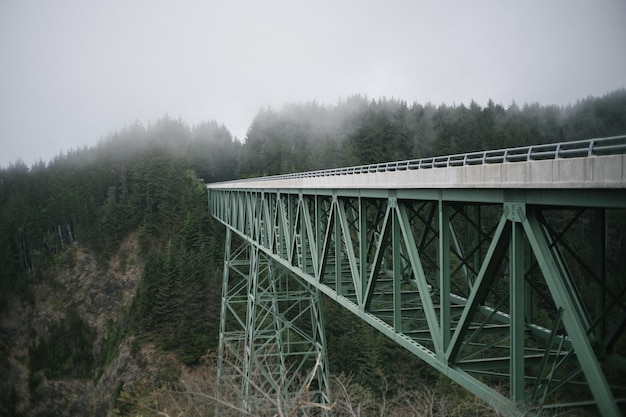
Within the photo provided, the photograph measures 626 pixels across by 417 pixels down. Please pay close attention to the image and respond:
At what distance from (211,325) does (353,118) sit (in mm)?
63199

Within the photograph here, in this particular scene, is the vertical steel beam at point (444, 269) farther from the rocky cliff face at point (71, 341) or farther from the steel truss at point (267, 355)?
the rocky cliff face at point (71, 341)

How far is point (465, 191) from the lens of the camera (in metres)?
7.92

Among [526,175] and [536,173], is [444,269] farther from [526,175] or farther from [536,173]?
[536,173]

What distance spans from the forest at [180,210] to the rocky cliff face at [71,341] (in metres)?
0.38

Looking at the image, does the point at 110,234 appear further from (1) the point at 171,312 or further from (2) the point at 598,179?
(2) the point at 598,179

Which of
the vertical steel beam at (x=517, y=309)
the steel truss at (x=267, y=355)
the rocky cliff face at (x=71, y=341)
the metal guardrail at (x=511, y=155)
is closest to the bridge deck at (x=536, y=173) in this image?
the metal guardrail at (x=511, y=155)

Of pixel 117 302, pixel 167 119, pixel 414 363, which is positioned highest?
pixel 167 119

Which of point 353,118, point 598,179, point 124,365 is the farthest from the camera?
point 353,118

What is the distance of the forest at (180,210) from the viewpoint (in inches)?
1855

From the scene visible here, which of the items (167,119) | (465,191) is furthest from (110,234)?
(465,191)

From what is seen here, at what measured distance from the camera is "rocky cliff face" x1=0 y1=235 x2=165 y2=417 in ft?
158

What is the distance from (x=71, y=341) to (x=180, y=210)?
20.6 m

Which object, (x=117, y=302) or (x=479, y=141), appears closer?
(x=117, y=302)

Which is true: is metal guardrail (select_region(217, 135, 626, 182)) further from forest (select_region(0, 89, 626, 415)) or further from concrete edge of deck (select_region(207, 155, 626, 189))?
forest (select_region(0, 89, 626, 415))
